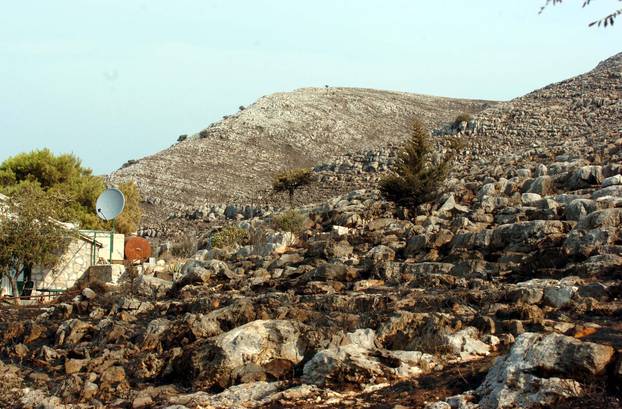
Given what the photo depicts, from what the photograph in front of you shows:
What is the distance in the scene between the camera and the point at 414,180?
2469 cm

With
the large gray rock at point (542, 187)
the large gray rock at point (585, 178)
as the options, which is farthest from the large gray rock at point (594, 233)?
the large gray rock at point (585, 178)

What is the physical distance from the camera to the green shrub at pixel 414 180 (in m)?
24.8

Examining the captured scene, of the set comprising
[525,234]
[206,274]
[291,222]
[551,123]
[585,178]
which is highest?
[551,123]

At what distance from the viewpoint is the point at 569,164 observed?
85.1 feet

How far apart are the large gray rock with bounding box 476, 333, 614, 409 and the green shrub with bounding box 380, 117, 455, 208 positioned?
1745cm

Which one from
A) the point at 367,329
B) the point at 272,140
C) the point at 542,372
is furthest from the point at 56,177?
the point at 272,140

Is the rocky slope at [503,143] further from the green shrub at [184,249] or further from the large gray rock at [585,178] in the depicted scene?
the green shrub at [184,249]

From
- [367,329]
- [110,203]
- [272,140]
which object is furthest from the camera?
[272,140]

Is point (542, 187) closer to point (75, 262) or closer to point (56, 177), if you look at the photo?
point (75, 262)

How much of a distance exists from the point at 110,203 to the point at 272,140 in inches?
1775

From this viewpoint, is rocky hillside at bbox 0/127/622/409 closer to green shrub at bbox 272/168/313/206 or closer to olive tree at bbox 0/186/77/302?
olive tree at bbox 0/186/77/302

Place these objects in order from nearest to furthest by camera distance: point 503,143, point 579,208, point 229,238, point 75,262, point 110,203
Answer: point 579,208, point 75,262, point 110,203, point 229,238, point 503,143

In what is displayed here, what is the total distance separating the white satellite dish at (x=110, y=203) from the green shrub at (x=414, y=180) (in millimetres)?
7997

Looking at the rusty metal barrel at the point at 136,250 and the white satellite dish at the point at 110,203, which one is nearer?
the white satellite dish at the point at 110,203
